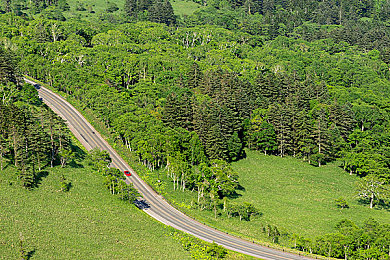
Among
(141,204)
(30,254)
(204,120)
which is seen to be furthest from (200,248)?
(204,120)

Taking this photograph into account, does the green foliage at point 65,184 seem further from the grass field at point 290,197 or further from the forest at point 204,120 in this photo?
the grass field at point 290,197

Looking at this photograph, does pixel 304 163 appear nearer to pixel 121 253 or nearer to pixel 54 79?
pixel 121 253

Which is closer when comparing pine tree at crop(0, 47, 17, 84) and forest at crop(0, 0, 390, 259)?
forest at crop(0, 0, 390, 259)

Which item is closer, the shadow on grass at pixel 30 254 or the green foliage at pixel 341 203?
the shadow on grass at pixel 30 254

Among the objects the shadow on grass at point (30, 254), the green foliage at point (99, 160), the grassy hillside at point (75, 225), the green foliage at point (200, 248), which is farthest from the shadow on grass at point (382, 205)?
the shadow on grass at point (30, 254)

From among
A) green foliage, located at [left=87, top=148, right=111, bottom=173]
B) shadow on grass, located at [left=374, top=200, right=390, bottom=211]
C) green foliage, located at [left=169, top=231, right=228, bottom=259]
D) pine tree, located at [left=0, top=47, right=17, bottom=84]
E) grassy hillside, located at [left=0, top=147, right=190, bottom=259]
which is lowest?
shadow on grass, located at [left=374, top=200, right=390, bottom=211]

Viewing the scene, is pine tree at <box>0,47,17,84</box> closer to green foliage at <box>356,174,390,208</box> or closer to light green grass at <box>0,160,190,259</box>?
light green grass at <box>0,160,190,259</box>

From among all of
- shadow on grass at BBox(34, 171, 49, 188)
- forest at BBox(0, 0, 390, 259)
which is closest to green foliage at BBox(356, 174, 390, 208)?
forest at BBox(0, 0, 390, 259)
